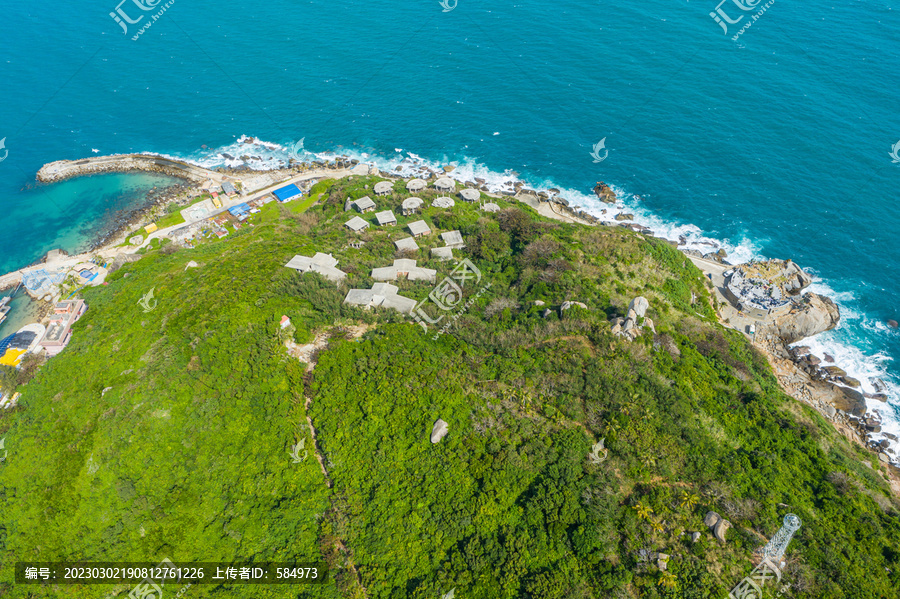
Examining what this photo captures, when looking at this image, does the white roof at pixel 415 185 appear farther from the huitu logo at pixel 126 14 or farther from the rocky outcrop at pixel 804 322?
the huitu logo at pixel 126 14

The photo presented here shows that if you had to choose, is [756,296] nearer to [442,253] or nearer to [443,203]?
[442,253]

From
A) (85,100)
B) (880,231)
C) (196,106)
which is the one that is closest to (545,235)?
(880,231)

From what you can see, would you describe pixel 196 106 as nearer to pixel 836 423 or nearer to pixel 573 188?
pixel 573 188
